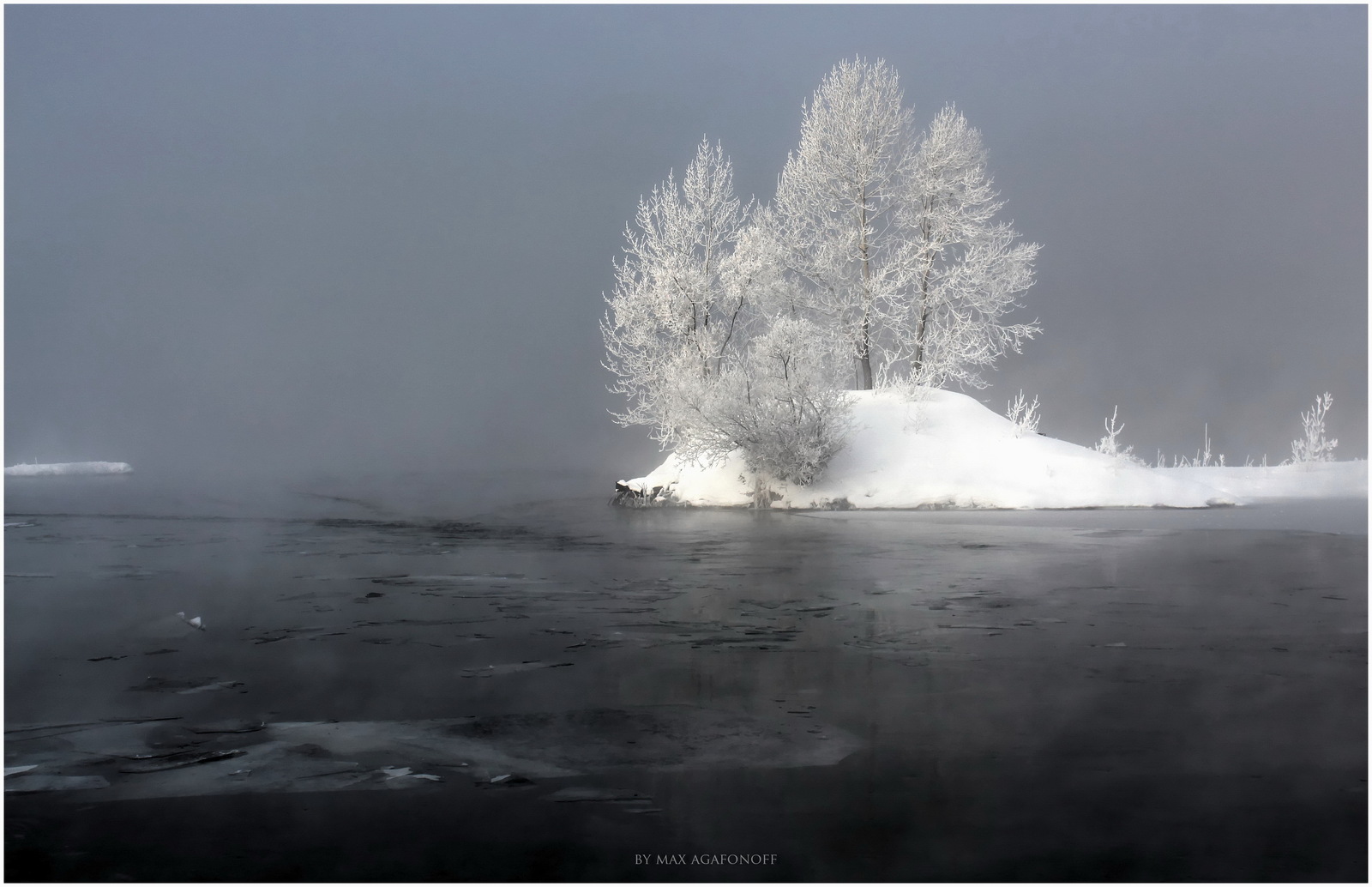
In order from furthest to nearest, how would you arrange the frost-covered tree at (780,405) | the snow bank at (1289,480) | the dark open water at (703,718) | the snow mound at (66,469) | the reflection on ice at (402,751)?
1. the snow mound at (66,469)
2. the snow bank at (1289,480)
3. the frost-covered tree at (780,405)
4. the reflection on ice at (402,751)
5. the dark open water at (703,718)

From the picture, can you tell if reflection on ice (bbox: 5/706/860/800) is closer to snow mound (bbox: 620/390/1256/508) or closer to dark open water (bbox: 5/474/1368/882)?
dark open water (bbox: 5/474/1368/882)

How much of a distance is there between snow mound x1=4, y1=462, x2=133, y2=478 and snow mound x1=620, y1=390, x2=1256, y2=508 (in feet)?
77.1

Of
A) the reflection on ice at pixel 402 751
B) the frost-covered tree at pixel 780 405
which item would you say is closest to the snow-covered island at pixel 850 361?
the frost-covered tree at pixel 780 405

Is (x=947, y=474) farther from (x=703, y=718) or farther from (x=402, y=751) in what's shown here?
(x=402, y=751)

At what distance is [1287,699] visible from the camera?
17.7 ft

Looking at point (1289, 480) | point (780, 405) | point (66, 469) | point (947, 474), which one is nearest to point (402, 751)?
point (780, 405)

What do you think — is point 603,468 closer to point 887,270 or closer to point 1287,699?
point 887,270

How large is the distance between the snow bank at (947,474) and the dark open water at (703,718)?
21.9 ft

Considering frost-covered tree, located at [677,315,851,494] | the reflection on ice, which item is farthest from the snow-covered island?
the reflection on ice

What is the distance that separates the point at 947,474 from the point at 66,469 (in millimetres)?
31033

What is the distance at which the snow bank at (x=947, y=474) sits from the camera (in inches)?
703

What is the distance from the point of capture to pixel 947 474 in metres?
18.5

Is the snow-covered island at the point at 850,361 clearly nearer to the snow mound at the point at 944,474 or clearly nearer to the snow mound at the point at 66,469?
the snow mound at the point at 944,474

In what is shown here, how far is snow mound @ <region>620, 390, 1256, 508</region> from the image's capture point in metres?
17.8
